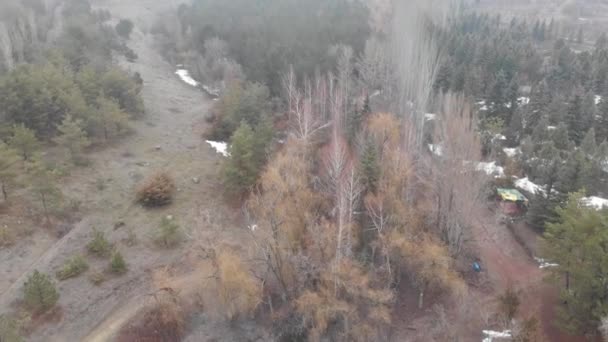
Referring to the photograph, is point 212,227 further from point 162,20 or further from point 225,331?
point 162,20

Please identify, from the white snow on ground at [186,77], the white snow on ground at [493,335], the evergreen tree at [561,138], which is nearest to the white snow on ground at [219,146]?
the white snow on ground at [186,77]

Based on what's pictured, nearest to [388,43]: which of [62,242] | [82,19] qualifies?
[62,242]

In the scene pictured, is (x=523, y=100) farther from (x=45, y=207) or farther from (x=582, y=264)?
(x=45, y=207)

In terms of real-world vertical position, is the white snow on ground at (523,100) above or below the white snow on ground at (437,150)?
below

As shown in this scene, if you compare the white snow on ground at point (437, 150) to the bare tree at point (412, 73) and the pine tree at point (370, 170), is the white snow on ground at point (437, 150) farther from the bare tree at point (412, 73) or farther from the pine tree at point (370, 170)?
the pine tree at point (370, 170)

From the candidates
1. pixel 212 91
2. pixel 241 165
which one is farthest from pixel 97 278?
pixel 212 91

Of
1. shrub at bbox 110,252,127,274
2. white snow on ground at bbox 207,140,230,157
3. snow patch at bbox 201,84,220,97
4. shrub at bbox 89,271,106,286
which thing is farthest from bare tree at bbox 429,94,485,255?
snow patch at bbox 201,84,220,97

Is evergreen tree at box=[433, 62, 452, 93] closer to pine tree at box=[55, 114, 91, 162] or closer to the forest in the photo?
the forest
